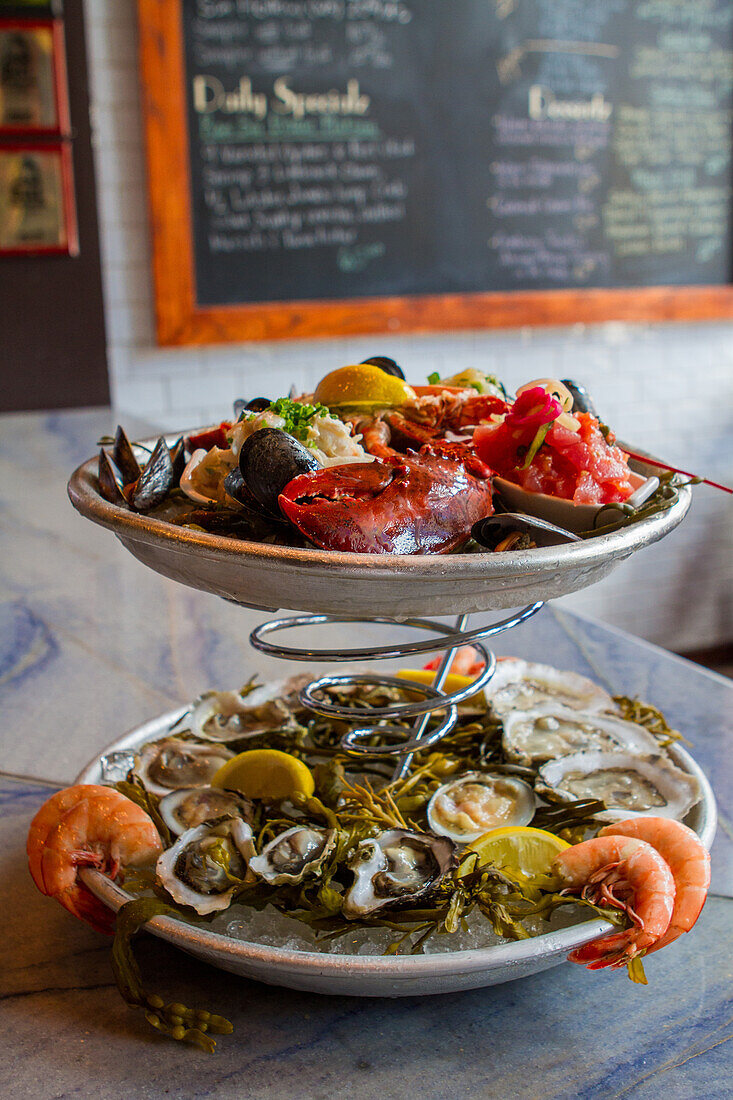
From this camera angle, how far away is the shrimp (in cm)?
72

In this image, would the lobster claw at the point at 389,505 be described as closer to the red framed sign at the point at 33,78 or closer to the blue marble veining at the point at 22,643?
the blue marble veining at the point at 22,643

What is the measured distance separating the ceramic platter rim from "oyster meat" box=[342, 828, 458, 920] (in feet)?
0.14

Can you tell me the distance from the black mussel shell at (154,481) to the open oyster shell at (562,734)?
380mm

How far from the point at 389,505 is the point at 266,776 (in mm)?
299

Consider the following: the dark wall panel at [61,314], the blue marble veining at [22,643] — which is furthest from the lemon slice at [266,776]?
the dark wall panel at [61,314]

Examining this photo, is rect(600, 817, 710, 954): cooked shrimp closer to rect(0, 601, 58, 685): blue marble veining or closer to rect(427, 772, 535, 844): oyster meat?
rect(427, 772, 535, 844): oyster meat

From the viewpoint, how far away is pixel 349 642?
1.36 meters

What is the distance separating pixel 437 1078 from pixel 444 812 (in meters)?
0.21

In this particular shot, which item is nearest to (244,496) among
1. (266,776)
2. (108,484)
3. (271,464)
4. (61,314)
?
(271,464)

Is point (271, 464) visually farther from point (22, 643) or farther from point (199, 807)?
point (22, 643)

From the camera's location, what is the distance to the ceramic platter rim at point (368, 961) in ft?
2.05

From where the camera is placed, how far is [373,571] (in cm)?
58

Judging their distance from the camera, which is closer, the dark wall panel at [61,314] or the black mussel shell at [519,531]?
the black mussel shell at [519,531]

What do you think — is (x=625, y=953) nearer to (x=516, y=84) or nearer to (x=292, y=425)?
(x=292, y=425)
